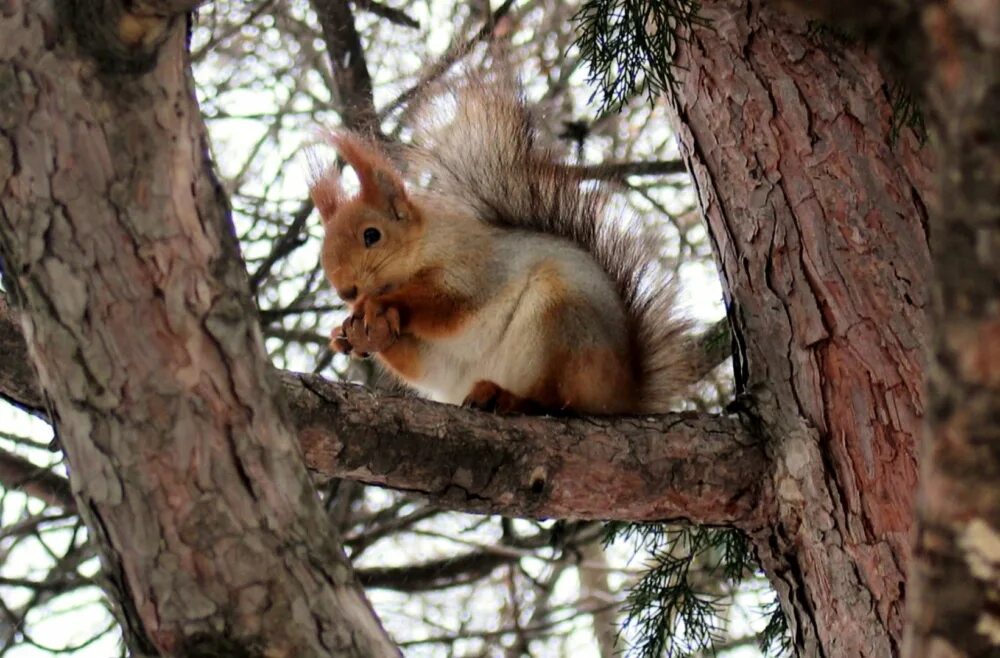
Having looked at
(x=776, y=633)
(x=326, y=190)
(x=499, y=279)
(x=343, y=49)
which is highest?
(x=343, y=49)

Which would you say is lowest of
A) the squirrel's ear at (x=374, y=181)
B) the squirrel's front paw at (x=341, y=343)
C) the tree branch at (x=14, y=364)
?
the tree branch at (x=14, y=364)

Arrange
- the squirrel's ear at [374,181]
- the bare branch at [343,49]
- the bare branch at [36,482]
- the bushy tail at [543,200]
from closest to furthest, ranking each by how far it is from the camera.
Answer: the bushy tail at [543,200]
the squirrel's ear at [374,181]
the bare branch at [36,482]
the bare branch at [343,49]

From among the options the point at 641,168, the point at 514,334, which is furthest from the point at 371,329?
the point at 641,168

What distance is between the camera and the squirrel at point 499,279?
2.37 meters

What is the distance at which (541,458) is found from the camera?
205cm

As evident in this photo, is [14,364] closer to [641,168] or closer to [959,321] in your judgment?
[959,321]

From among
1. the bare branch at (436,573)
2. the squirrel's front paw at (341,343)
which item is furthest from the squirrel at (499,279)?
the bare branch at (436,573)

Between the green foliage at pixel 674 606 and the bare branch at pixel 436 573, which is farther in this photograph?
the bare branch at pixel 436 573

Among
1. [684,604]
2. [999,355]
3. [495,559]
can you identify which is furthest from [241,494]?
[495,559]

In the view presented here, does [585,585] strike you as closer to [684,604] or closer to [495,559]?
[495,559]

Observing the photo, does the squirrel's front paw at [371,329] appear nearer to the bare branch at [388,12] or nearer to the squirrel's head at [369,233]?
the squirrel's head at [369,233]

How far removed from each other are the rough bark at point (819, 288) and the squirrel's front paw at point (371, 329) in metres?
0.63

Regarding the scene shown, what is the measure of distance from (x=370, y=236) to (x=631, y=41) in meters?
0.71

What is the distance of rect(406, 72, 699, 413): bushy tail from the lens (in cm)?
256
